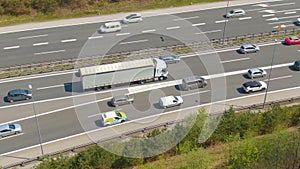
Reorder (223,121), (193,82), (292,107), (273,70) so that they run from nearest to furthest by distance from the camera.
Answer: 1. (223,121)
2. (292,107)
3. (193,82)
4. (273,70)

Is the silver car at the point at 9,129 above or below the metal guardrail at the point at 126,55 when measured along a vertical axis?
below

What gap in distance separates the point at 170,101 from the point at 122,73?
234 inches

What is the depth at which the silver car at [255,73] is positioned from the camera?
145ft

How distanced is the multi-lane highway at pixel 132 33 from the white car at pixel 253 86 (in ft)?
37.1

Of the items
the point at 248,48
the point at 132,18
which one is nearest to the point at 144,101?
the point at 248,48

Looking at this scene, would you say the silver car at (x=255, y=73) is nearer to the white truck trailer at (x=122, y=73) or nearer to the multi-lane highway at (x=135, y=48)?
the multi-lane highway at (x=135, y=48)

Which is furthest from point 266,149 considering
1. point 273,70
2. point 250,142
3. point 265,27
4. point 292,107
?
point 265,27

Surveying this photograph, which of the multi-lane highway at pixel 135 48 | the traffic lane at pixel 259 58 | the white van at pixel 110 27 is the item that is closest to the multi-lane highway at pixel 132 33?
the multi-lane highway at pixel 135 48

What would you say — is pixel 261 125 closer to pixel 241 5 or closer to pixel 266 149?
pixel 266 149

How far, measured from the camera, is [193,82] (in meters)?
42.0

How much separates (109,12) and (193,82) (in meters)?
21.7

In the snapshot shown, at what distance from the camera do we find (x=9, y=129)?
36.0 metres

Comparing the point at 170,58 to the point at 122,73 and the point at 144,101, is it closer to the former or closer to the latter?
the point at 122,73

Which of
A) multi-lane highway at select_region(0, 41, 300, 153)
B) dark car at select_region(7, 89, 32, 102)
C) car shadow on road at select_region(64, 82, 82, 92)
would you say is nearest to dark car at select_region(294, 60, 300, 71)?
multi-lane highway at select_region(0, 41, 300, 153)
